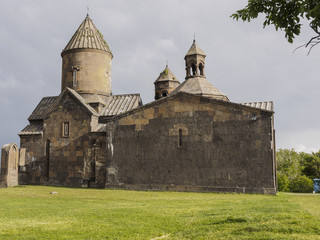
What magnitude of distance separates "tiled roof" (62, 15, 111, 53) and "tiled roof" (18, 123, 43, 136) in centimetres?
540

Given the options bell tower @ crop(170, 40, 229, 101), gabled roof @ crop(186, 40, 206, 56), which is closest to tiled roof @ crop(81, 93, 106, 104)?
bell tower @ crop(170, 40, 229, 101)

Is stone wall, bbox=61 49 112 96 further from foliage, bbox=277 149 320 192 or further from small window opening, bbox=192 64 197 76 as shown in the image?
foliage, bbox=277 149 320 192

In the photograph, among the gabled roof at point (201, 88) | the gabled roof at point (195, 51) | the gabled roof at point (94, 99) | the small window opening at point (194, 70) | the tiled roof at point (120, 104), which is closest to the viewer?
the gabled roof at point (201, 88)

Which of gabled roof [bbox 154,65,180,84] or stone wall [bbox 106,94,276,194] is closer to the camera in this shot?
stone wall [bbox 106,94,276,194]

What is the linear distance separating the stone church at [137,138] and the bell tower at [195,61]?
0.07 meters

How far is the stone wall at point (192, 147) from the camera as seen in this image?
1448 centimetres

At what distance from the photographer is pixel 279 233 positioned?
525 cm

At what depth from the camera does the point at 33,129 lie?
20.6m

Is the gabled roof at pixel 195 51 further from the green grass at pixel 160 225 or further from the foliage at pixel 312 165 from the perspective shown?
the foliage at pixel 312 165

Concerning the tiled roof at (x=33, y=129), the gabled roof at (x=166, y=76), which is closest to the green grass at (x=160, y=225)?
the tiled roof at (x=33, y=129)

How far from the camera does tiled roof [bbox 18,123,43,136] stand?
795 inches

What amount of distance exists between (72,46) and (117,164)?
941cm

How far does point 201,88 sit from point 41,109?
10886 millimetres

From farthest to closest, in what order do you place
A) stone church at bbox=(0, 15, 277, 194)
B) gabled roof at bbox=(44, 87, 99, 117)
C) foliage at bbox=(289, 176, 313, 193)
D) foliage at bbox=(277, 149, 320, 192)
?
foliage at bbox=(277, 149, 320, 192)
foliage at bbox=(289, 176, 313, 193)
gabled roof at bbox=(44, 87, 99, 117)
stone church at bbox=(0, 15, 277, 194)
